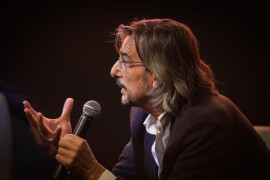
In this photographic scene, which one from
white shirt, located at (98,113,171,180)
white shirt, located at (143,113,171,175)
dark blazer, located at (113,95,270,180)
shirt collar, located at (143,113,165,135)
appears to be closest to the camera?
dark blazer, located at (113,95,270,180)

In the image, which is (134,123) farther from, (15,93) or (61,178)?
(15,93)

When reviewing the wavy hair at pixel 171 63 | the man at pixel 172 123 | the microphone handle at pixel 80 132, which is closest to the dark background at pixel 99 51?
the man at pixel 172 123

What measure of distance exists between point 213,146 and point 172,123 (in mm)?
242

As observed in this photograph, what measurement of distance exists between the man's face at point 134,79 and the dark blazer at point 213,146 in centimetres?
28

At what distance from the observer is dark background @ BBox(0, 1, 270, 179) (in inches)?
86.0

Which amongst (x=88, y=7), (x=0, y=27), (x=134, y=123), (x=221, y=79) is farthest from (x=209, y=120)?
(x=0, y=27)

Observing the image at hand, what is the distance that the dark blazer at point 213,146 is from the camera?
111 centimetres

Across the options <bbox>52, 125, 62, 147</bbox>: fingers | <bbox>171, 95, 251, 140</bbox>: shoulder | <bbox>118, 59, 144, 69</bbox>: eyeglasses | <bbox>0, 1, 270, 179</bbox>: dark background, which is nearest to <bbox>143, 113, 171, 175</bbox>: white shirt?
<bbox>171, 95, 251, 140</bbox>: shoulder

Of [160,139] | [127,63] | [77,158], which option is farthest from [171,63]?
[77,158]

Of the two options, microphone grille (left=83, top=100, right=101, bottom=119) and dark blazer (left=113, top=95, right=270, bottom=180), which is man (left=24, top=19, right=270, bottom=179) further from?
microphone grille (left=83, top=100, right=101, bottom=119)

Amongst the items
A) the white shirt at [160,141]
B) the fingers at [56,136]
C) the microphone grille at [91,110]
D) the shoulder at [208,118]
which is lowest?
the white shirt at [160,141]

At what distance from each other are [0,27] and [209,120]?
1.84 metres

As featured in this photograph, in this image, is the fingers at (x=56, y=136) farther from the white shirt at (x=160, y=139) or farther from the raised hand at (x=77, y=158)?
the white shirt at (x=160, y=139)

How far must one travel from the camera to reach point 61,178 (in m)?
1.15
